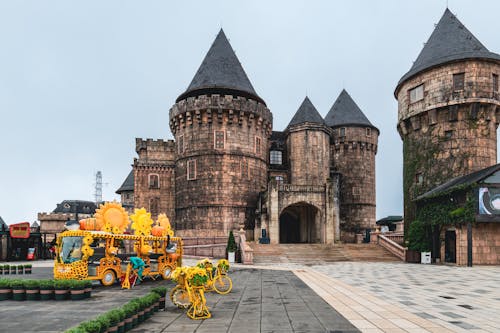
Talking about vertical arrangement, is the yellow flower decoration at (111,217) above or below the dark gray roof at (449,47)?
below

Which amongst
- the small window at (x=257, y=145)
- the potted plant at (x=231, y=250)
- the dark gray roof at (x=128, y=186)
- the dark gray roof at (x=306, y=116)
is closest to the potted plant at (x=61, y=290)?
the potted plant at (x=231, y=250)

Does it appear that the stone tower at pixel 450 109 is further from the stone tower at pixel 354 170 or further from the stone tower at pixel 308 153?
the stone tower at pixel 354 170

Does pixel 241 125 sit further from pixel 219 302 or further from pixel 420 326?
pixel 420 326

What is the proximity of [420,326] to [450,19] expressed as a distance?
34.4 m

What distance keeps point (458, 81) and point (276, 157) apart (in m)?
20.9

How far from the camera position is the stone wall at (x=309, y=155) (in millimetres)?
40781

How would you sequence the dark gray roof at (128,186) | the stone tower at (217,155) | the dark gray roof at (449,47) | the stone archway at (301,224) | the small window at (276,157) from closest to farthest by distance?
1. the dark gray roof at (449,47)
2. the stone archway at (301,224)
3. the stone tower at (217,155)
4. the small window at (276,157)
5. the dark gray roof at (128,186)

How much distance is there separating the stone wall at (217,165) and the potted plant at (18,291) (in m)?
24.5

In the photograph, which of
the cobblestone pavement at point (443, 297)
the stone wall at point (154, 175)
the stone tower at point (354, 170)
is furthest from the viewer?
the stone tower at point (354, 170)

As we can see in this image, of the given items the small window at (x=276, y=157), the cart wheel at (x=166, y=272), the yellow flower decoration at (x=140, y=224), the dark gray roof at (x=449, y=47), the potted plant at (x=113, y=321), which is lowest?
the cart wheel at (x=166, y=272)

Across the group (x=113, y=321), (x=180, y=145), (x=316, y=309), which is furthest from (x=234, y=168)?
(x=113, y=321)

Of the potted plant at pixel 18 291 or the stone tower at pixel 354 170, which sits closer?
the potted plant at pixel 18 291

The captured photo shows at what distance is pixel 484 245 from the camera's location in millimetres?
23609

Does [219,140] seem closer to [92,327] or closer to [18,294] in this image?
[18,294]
